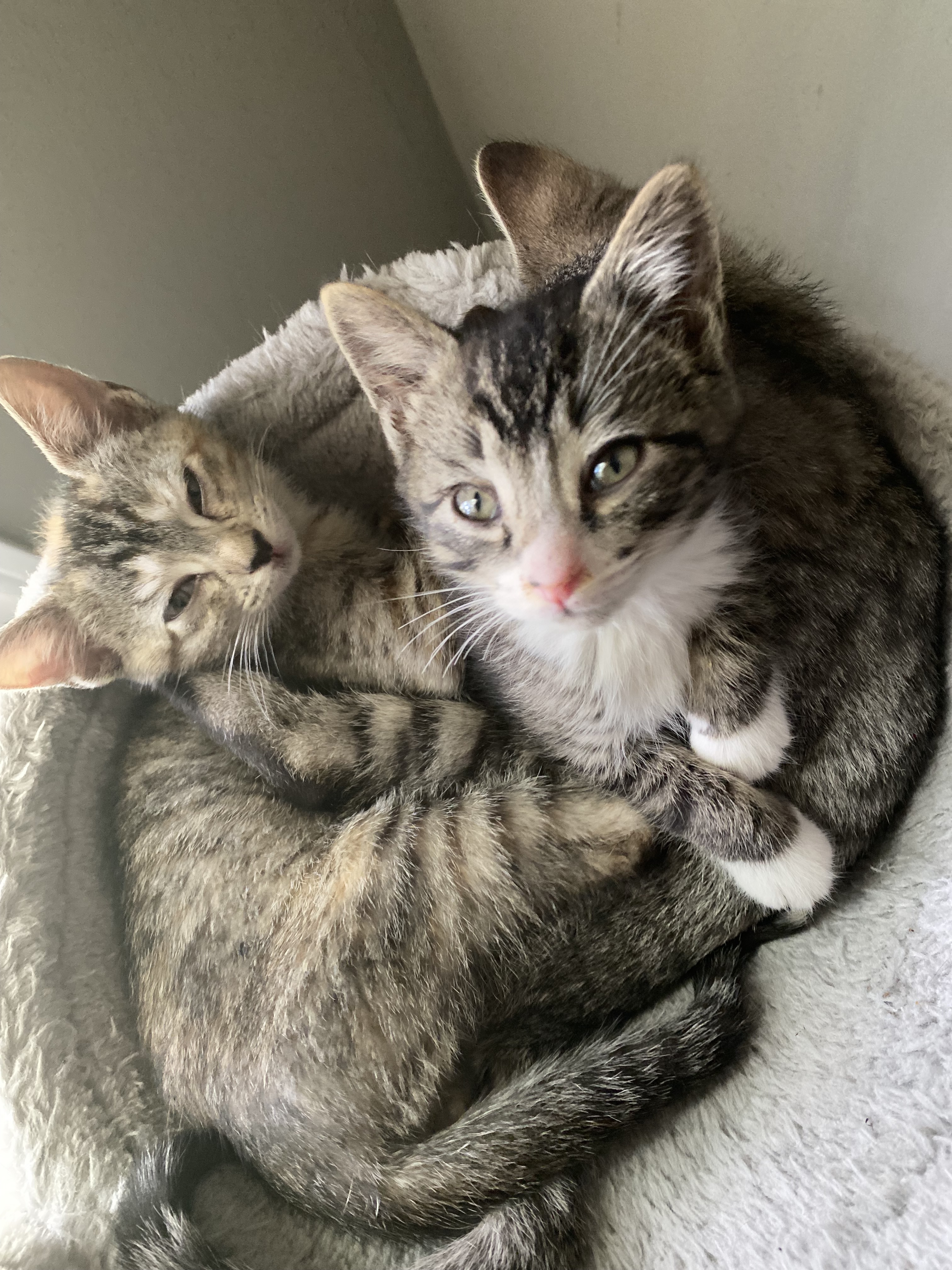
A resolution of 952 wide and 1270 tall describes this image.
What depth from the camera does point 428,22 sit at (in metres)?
1.52

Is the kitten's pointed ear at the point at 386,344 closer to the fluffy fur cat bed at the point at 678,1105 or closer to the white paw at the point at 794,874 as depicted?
the fluffy fur cat bed at the point at 678,1105

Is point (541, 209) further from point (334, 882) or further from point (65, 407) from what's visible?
point (334, 882)

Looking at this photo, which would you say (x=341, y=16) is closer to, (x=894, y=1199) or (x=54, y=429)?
(x=54, y=429)

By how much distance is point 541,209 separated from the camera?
3.67 feet

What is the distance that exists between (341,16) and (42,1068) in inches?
68.9

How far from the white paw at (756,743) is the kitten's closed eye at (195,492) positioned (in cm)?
76

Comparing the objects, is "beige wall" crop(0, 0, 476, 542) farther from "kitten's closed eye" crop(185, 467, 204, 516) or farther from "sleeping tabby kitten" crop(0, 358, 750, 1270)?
"kitten's closed eye" crop(185, 467, 204, 516)

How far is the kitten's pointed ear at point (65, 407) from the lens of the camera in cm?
112

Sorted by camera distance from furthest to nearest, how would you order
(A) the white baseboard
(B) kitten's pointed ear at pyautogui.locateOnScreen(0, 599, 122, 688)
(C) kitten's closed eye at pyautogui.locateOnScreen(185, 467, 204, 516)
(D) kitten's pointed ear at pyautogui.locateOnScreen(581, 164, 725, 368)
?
(A) the white baseboard < (C) kitten's closed eye at pyautogui.locateOnScreen(185, 467, 204, 516) < (B) kitten's pointed ear at pyautogui.locateOnScreen(0, 599, 122, 688) < (D) kitten's pointed ear at pyautogui.locateOnScreen(581, 164, 725, 368)

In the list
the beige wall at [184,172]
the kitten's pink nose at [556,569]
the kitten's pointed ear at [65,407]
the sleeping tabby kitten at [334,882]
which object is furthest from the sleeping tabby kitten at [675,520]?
the beige wall at [184,172]

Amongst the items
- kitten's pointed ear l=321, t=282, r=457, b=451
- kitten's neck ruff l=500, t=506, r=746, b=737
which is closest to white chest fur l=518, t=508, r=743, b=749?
kitten's neck ruff l=500, t=506, r=746, b=737

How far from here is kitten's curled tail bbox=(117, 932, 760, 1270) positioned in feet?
3.05

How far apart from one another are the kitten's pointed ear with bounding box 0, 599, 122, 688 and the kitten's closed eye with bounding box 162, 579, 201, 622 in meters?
0.10

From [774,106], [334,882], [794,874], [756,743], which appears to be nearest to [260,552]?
[334,882]
